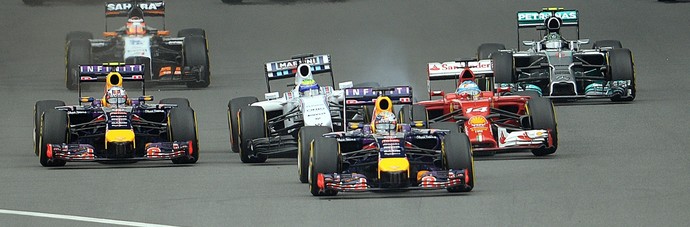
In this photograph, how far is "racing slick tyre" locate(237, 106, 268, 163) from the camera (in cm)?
2862

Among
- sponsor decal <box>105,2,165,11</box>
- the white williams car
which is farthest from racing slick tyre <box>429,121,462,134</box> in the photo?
sponsor decal <box>105,2,165,11</box>

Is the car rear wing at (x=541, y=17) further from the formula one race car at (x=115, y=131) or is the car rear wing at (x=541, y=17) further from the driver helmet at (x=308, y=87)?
the formula one race car at (x=115, y=131)

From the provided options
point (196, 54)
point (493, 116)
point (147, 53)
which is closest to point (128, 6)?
point (147, 53)

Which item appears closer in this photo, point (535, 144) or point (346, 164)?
point (346, 164)

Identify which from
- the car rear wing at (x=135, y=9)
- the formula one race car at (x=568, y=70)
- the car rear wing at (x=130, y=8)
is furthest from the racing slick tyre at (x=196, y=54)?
the formula one race car at (x=568, y=70)

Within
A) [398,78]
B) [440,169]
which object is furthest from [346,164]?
[398,78]

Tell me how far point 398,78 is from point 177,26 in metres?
14.1

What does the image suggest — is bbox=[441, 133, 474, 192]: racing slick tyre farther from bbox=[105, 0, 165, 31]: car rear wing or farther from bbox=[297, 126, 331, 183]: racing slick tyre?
bbox=[105, 0, 165, 31]: car rear wing

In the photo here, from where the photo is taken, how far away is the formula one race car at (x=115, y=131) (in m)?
27.5

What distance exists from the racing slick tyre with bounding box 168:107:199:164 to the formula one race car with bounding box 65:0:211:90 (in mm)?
12600

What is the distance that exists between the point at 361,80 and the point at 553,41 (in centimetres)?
665

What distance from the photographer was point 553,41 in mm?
36781

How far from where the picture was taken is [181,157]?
91.5 ft

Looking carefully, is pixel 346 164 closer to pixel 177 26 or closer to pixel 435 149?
pixel 435 149
